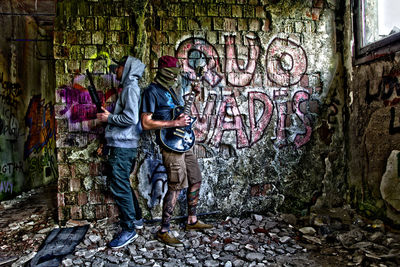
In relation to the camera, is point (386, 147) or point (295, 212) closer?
point (386, 147)

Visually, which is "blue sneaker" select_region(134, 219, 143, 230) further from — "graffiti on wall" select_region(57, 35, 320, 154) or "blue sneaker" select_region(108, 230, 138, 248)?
"graffiti on wall" select_region(57, 35, 320, 154)

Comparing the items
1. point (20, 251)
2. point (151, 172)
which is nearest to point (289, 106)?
point (151, 172)

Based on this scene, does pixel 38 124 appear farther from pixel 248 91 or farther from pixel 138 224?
pixel 248 91

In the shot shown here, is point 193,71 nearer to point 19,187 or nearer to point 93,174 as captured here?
point 93,174

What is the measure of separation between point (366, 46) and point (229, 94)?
1853 millimetres

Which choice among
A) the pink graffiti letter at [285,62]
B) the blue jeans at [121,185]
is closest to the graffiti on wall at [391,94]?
the pink graffiti letter at [285,62]

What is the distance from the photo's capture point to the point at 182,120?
3.13 meters

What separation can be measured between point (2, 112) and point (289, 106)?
16.3ft

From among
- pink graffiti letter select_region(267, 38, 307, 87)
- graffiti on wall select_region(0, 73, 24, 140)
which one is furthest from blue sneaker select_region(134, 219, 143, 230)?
graffiti on wall select_region(0, 73, 24, 140)

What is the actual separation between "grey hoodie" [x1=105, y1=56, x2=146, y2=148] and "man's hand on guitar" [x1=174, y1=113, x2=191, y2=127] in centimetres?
45

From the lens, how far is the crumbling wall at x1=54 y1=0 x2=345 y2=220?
140 inches

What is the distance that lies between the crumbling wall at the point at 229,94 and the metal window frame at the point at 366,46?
27 centimetres

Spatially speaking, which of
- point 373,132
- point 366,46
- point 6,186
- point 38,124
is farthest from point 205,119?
point 38,124

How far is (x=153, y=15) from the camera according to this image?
3658 mm
